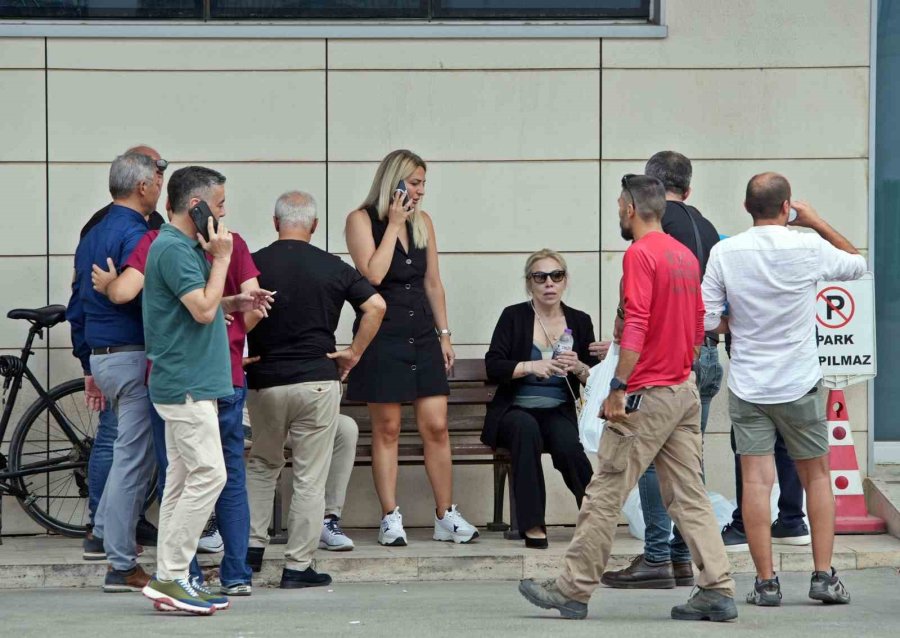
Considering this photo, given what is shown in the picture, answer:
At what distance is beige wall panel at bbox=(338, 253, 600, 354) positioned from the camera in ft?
28.7

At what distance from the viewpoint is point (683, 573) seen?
23.1ft

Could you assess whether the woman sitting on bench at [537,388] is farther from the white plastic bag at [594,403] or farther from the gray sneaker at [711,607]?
the gray sneaker at [711,607]

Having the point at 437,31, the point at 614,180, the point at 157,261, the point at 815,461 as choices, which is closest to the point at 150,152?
the point at 157,261

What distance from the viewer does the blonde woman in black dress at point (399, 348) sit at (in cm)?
772

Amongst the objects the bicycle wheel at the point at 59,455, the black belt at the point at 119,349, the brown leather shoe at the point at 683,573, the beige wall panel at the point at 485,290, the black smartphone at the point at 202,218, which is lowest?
the brown leather shoe at the point at 683,573

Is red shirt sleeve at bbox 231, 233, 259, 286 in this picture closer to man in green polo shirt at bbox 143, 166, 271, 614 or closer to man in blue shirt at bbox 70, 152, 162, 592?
man in green polo shirt at bbox 143, 166, 271, 614

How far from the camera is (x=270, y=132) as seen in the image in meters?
8.68

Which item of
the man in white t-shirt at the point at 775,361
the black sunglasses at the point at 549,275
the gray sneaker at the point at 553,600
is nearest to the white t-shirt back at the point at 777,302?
the man in white t-shirt at the point at 775,361

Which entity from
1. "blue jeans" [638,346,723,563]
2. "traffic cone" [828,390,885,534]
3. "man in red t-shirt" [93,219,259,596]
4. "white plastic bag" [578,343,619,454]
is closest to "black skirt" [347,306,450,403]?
"white plastic bag" [578,343,619,454]

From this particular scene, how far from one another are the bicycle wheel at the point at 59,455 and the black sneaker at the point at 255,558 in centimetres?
149

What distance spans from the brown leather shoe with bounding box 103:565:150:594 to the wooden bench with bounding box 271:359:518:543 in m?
1.37

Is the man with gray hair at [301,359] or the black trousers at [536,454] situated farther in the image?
the black trousers at [536,454]

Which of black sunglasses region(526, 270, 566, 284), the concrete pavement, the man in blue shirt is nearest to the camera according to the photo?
the concrete pavement

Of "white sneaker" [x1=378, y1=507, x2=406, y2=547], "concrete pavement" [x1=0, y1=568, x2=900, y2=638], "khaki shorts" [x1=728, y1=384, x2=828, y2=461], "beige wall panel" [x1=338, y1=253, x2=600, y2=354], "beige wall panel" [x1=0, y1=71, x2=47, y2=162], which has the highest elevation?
"beige wall panel" [x1=0, y1=71, x2=47, y2=162]
